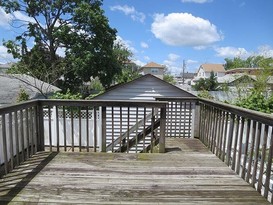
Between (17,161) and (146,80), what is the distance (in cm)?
462

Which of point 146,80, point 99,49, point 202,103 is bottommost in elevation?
point 202,103

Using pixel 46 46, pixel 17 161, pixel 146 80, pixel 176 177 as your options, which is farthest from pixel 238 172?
pixel 46 46

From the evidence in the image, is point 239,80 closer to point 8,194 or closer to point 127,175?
point 127,175

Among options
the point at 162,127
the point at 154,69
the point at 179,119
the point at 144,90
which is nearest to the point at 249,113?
the point at 162,127

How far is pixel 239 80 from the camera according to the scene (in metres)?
16.7

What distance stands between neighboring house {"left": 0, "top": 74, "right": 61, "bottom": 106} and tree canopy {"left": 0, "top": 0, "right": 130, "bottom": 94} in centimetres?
322

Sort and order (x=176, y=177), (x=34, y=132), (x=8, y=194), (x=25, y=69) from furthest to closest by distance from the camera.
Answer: (x=25, y=69) → (x=34, y=132) → (x=176, y=177) → (x=8, y=194)

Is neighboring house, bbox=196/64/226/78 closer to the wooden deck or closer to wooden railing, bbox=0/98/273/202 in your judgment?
wooden railing, bbox=0/98/273/202

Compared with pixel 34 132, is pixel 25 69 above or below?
above

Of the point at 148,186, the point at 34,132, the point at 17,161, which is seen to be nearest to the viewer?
the point at 148,186

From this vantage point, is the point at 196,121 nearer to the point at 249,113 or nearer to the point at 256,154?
the point at 249,113

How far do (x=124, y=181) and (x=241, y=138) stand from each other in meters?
1.54

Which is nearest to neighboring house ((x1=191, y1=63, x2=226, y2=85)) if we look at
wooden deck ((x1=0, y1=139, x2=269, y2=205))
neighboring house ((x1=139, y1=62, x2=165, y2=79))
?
neighboring house ((x1=139, y1=62, x2=165, y2=79))

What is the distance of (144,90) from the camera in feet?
22.3
